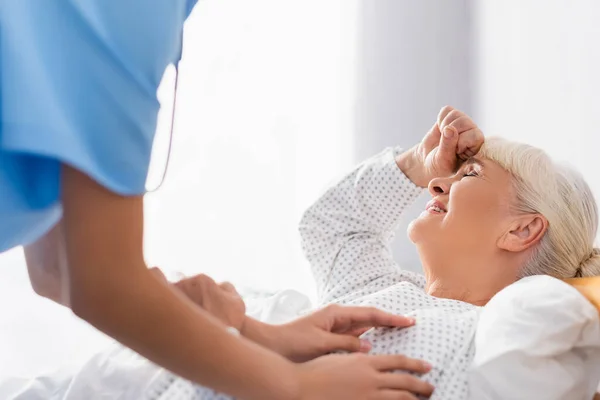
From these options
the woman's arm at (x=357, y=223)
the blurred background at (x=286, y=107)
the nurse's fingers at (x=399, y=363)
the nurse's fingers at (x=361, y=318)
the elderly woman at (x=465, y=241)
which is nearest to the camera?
the nurse's fingers at (x=399, y=363)

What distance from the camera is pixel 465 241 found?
1.38 metres

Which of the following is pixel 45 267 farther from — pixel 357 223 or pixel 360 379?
pixel 357 223

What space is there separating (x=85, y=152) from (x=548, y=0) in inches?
64.5

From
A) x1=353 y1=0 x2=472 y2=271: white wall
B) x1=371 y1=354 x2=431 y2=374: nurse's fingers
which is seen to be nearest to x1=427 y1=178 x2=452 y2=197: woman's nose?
x1=371 y1=354 x2=431 y2=374: nurse's fingers

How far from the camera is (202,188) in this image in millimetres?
2490

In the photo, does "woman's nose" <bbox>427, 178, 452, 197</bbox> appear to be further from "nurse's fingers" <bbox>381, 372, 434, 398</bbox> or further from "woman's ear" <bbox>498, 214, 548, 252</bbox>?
"nurse's fingers" <bbox>381, 372, 434, 398</bbox>

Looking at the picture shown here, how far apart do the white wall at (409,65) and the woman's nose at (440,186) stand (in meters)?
1.09

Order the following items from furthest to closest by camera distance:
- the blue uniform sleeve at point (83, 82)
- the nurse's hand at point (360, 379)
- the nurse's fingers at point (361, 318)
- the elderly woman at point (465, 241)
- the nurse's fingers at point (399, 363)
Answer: the elderly woman at point (465, 241)
the nurse's fingers at point (361, 318)
the nurse's fingers at point (399, 363)
the nurse's hand at point (360, 379)
the blue uniform sleeve at point (83, 82)

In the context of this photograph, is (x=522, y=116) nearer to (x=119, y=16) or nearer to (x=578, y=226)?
(x=578, y=226)

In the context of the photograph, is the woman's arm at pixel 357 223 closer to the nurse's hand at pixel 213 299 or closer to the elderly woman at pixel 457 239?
the elderly woman at pixel 457 239

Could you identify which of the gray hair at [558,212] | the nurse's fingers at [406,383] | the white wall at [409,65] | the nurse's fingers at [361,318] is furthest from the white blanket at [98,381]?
the white wall at [409,65]

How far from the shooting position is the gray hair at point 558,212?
1.36m

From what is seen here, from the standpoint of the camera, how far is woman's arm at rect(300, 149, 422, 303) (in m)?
1.58

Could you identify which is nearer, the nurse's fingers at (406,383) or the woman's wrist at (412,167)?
the nurse's fingers at (406,383)
